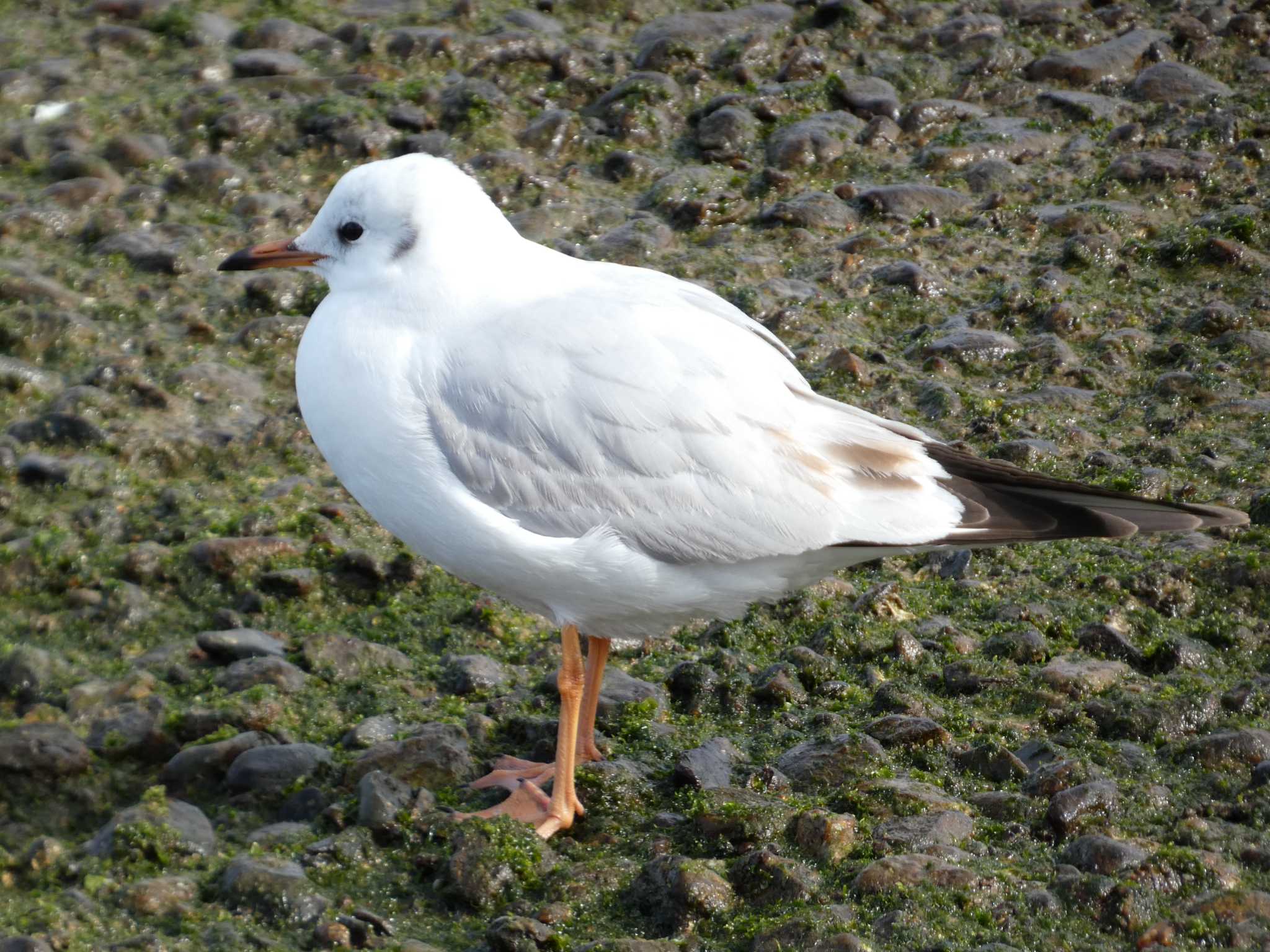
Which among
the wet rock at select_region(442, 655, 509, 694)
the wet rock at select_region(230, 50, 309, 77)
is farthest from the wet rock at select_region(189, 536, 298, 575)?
the wet rock at select_region(230, 50, 309, 77)

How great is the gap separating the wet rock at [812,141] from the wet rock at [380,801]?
4541 millimetres

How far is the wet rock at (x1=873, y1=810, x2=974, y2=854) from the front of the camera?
4148 millimetres

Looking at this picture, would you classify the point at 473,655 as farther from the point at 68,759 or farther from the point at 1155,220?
the point at 1155,220

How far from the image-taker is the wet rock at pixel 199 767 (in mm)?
4578

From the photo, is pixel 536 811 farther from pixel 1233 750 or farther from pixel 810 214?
pixel 810 214

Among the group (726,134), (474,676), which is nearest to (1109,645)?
(474,676)

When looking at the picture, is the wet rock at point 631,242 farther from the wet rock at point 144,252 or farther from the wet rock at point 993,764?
the wet rock at point 993,764

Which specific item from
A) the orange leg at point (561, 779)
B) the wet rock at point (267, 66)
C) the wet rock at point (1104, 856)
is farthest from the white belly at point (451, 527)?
the wet rock at point (267, 66)

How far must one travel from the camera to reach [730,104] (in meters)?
8.21

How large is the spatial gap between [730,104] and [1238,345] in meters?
2.97

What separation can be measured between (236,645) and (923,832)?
7.66 ft

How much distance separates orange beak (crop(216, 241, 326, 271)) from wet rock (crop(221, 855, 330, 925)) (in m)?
1.98

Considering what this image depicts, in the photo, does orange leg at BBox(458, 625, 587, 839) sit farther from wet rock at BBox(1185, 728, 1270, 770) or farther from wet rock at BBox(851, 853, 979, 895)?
wet rock at BBox(1185, 728, 1270, 770)

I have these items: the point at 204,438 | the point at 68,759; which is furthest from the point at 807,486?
the point at 204,438
